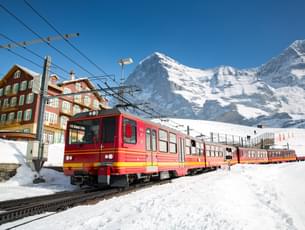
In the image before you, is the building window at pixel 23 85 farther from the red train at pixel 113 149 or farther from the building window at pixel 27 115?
the red train at pixel 113 149

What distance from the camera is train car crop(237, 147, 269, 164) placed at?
1219 inches

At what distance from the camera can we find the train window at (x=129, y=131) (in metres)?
8.84

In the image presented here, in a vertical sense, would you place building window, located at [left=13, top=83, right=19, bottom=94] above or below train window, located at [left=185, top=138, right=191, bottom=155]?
above

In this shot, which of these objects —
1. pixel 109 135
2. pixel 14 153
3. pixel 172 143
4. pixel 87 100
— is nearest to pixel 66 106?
pixel 87 100

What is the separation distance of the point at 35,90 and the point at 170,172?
8506mm

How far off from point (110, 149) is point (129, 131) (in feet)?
3.16

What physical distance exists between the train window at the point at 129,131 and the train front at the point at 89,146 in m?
0.37

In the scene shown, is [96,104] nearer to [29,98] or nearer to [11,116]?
[29,98]

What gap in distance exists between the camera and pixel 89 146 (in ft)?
29.9

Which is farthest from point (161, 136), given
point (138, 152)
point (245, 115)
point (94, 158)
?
point (245, 115)

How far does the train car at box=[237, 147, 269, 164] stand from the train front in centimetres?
2506

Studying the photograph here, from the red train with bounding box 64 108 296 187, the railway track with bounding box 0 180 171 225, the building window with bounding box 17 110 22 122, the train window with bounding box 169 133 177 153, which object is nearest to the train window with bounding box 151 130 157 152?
the red train with bounding box 64 108 296 187

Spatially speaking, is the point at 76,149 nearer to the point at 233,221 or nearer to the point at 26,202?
the point at 26,202

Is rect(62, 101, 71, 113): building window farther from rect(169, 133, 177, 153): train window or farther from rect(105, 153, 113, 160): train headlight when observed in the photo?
rect(105, 153, 113, 160): train headlight
